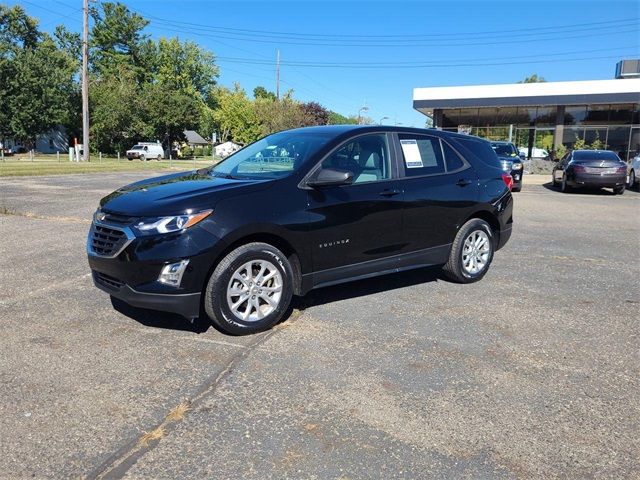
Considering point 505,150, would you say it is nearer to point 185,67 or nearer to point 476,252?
point 476,252

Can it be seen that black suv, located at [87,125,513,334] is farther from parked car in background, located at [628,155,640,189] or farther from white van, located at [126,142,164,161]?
white van, located at [126,142,164,161]

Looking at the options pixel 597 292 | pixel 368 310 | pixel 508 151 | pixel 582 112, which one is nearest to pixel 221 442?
pixel 368 310

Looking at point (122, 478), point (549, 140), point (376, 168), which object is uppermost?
point (549, 140)

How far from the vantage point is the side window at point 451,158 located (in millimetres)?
6152

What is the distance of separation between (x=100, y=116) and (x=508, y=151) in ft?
166

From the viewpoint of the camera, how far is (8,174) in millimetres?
21328

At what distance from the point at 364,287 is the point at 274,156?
184 cm

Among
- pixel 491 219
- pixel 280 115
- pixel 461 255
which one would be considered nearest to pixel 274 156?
pixel 461 255

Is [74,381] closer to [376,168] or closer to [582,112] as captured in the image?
[376,168]

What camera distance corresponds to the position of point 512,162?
18.7 meters

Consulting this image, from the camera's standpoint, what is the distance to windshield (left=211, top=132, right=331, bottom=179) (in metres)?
Result: 5.06

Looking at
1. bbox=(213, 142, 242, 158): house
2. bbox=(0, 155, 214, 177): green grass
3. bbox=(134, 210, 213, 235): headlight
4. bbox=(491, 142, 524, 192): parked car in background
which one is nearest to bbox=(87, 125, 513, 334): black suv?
bbox=(134, 210, 213, 235): headlight

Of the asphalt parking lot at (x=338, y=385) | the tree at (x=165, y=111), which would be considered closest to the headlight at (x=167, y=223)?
the asphalt parking lot at (x=338, y=385)

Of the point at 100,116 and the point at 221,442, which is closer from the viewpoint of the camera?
the point at 221,442
